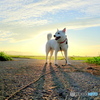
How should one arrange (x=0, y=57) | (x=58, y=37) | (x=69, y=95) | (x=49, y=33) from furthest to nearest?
(x=0, y=57) < (x=49, y=33) < (x=58, y=37) < (x=69, y=95)

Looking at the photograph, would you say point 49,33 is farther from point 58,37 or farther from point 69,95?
point 69,95

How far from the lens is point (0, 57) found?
13.3m

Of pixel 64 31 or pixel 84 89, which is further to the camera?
pixel 64 31

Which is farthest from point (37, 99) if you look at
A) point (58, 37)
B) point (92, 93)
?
point (58, 37)

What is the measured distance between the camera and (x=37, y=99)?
104 inches

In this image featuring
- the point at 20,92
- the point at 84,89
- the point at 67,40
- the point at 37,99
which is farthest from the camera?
the point at 67,40

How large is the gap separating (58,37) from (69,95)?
226 inches

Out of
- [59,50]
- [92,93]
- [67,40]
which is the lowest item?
[92,93]

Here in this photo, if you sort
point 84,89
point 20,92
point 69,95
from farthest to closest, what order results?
1. point 84,89
2. point 20,92
3. point 69,95

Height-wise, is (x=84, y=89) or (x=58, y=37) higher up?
(x=58, y=37)

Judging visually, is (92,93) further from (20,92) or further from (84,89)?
(20,92)

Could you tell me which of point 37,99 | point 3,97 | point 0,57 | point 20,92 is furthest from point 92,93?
point 0,57

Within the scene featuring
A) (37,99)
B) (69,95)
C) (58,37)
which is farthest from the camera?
(58,37)

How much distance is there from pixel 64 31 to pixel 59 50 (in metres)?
1.14
